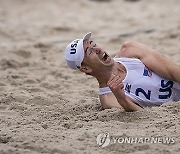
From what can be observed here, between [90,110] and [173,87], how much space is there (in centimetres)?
77

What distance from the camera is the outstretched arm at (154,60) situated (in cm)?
520

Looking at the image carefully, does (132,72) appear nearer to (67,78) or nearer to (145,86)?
(145,86)

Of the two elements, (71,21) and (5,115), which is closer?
(5,115)

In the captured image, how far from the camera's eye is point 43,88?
6.23 m

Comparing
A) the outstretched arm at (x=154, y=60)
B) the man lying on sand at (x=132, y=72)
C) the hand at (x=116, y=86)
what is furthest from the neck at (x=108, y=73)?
the hand at (x=116, y=86)

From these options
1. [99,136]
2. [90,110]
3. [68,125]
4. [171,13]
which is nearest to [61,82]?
[90,110]

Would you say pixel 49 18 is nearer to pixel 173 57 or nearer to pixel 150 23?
pixel 150 23

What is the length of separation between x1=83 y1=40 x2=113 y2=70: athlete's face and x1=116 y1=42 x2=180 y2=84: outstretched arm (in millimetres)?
337

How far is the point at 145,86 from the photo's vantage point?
520cm

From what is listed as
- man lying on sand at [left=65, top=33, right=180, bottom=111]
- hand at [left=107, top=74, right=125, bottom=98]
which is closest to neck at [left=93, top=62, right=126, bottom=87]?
man lying on sand at [left=65, top=33, right=180, bottom=111]

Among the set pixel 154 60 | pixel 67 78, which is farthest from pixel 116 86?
pixel 67 78

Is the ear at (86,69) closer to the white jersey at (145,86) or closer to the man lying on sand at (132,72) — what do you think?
the man lying on sand at (132,72)

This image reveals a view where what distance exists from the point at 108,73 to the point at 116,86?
46cm

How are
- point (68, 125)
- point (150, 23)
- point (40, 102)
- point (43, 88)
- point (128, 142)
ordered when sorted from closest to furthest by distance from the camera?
point (128, 142), point (68, 125), point (40, 102), point (43, 88), point (150, 23)
